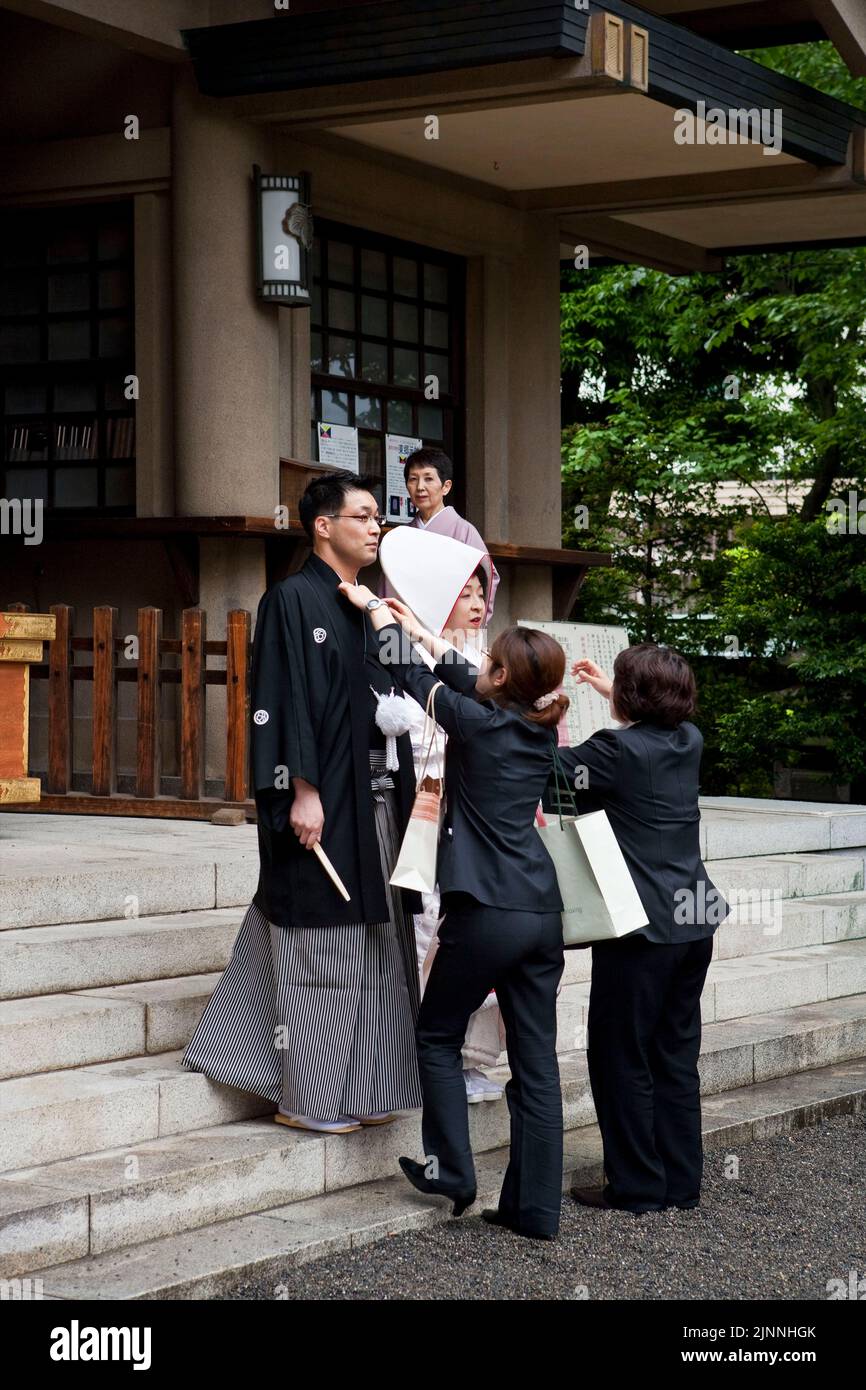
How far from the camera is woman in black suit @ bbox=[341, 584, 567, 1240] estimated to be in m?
5.05

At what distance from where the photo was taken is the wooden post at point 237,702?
8.66 meters

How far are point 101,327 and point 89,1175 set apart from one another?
20.5ft

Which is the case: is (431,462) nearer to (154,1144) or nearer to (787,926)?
(787,926)

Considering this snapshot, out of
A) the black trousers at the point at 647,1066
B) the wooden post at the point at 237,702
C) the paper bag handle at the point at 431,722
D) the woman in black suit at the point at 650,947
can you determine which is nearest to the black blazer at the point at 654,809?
the woman in black suit at the point at 650,947

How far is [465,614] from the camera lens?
5.71 metres

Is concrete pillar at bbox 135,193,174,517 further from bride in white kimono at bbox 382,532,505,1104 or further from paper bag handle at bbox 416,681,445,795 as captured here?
paper bag handle at bbox 416,681,445,795

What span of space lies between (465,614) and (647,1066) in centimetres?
157

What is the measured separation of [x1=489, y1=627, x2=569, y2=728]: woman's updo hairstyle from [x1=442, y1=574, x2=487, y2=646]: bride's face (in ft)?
1.74

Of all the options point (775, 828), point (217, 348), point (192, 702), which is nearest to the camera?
point (192, 702)

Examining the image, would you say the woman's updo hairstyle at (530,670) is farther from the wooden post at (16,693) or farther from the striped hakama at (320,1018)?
the wooden post at (16,693)

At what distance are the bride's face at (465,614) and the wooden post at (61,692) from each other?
3681 mm

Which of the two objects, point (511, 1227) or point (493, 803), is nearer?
point (493, 803)

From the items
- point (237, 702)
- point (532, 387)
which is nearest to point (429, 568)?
point (237, 702)

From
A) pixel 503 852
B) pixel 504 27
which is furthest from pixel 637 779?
pixel 504 27
